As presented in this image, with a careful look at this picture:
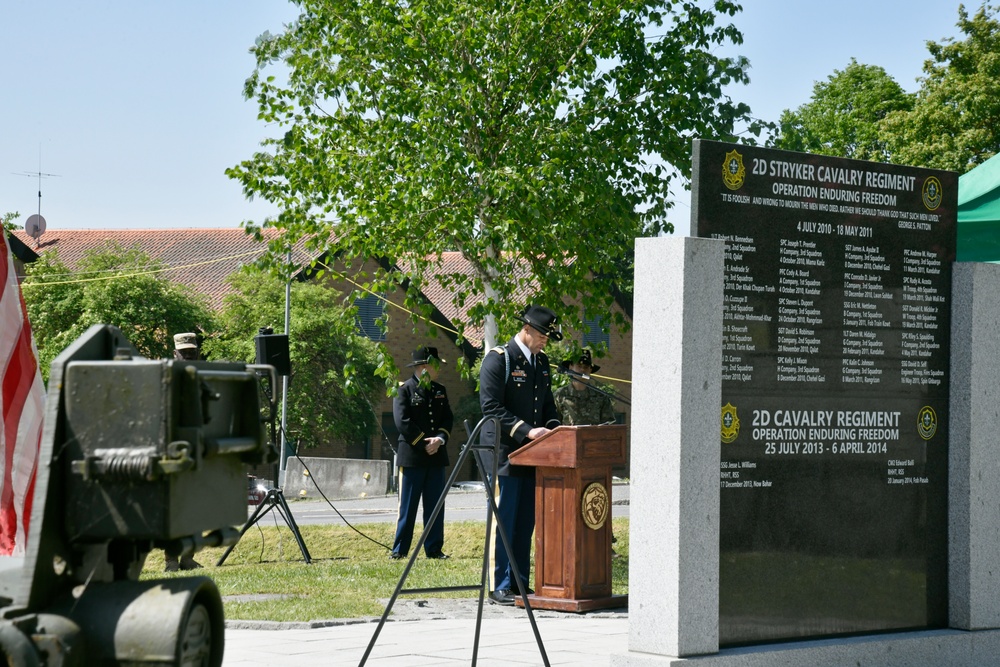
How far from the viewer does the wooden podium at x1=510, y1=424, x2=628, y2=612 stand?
9930 millimetres

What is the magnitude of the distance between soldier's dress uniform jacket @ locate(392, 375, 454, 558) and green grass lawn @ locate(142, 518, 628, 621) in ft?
0.94

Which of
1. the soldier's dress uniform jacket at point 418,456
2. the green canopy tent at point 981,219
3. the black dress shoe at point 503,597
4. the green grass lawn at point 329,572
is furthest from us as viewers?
the soldier's dress uniform jacket at point 418,456

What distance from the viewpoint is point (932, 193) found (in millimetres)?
8281

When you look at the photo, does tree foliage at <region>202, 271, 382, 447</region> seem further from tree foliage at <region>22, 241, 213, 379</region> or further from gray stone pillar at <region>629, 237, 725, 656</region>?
gray stone pillar at <region>629, 237, 725, 656</region>

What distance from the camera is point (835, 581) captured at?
25.1 ft

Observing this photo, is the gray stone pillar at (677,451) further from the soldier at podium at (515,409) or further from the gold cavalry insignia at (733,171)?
the soldier at podium at (515,409)

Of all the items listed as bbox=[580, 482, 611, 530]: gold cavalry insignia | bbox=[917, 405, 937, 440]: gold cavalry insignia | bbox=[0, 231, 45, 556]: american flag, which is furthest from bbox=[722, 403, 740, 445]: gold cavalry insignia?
bbox=[0, 231, 45, 556]: american flag

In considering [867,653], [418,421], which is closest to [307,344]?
[418,421]

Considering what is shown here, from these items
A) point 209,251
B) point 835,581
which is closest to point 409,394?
point 835,581

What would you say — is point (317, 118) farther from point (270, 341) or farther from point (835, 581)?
point (835, 581)

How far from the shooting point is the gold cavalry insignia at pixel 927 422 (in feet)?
26.7

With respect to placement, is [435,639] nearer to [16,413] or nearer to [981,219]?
[16,413]

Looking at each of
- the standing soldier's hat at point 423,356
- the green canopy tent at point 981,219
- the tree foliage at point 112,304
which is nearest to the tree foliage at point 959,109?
the tree foliage at point 112,304

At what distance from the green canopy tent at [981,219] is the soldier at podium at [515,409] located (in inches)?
119
